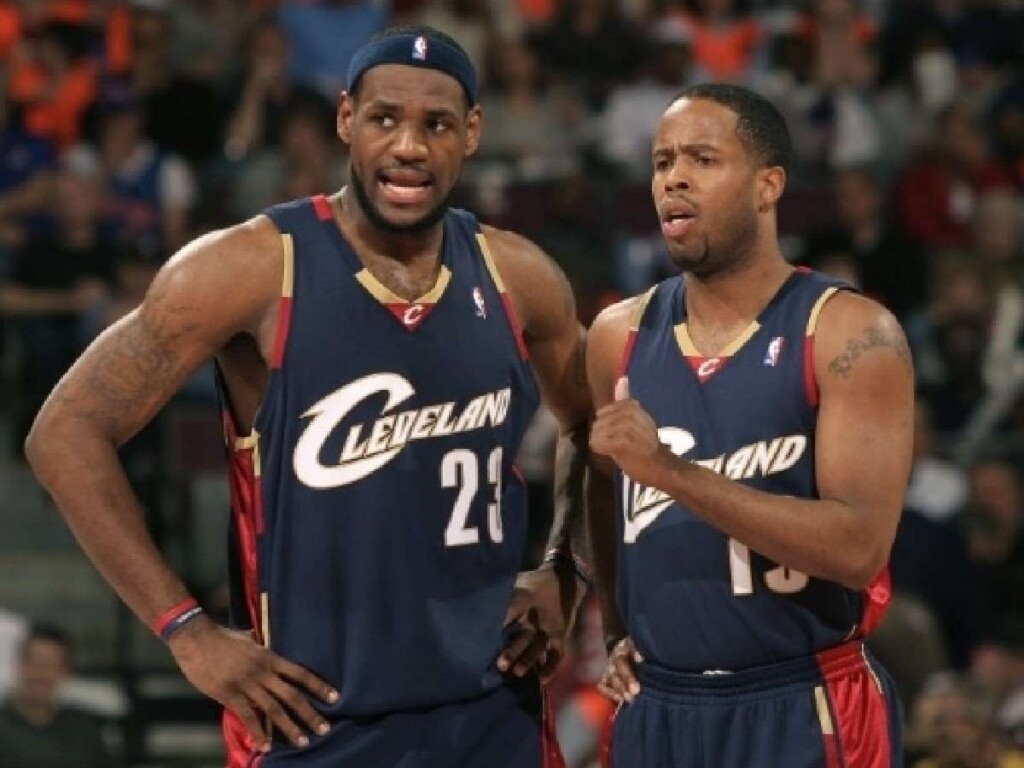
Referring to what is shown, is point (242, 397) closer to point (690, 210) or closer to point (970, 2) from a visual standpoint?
point (690, 210)

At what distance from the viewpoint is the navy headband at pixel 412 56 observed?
5133 mm

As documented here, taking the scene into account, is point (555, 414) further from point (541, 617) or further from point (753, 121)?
point (753, 121)

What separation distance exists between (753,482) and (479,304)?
833 mm

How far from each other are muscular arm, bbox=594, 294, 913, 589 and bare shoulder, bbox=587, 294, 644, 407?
1.80ft

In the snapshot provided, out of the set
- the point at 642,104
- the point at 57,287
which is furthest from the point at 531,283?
the point at 642,104

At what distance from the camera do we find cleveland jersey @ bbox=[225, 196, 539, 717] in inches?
200

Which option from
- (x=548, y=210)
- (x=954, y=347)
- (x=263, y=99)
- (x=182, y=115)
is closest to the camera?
(x=954, y=347)

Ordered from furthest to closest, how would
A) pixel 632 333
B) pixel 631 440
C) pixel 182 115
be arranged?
pixel 182 115, pixel 632 333, pixel 631 440

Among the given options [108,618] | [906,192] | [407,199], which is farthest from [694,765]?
[906,192]

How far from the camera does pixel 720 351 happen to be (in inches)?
202

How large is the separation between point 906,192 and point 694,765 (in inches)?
368

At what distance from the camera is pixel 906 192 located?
549 inches

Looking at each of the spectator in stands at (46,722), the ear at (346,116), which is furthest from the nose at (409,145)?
the spectator in stands at (46,722)

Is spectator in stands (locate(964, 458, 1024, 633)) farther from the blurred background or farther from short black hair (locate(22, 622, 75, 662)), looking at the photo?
short black hair (locate(22, 622, 75, 662))
